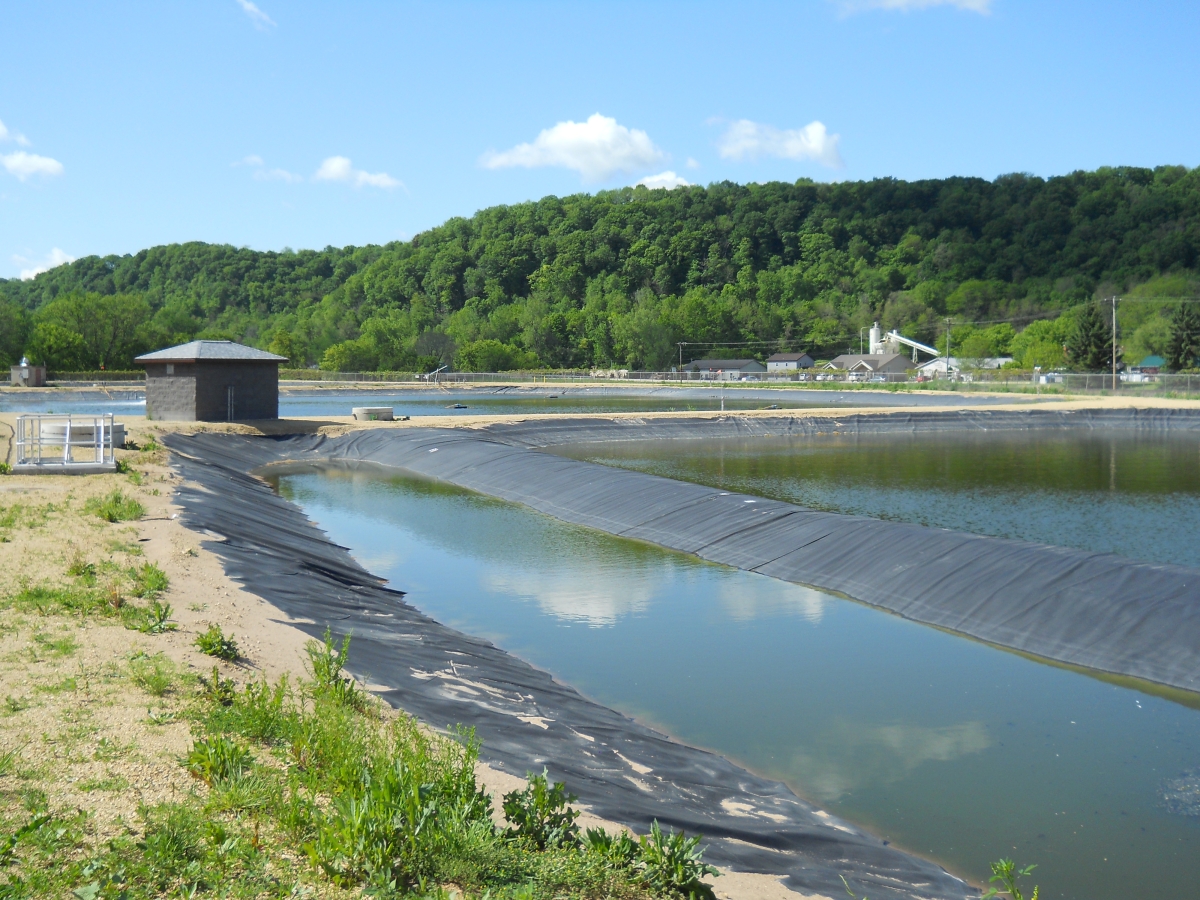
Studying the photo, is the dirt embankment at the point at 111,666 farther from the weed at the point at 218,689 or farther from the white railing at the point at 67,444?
the white railing at the point at 67,444

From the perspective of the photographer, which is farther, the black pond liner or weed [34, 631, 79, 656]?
weed [34, 631, 79, 656]

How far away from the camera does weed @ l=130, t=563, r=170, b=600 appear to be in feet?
38.1

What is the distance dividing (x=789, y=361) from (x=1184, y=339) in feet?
203

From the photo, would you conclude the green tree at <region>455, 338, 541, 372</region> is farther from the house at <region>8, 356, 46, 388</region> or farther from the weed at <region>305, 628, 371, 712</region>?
the weed at <region>305, 628, 371, 712</region>

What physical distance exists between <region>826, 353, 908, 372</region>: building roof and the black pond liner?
107 meters

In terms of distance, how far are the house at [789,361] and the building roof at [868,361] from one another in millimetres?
5856

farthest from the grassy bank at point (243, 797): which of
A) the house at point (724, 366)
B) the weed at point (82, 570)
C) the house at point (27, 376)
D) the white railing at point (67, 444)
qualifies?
the house at point (724, 366)

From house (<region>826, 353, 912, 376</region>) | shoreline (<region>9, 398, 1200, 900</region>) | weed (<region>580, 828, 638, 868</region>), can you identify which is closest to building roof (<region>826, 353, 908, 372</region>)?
Result: house (<region>826, 353, 912, 376</region>)

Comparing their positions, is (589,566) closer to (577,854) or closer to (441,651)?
(441,651)

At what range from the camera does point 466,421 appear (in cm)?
4559

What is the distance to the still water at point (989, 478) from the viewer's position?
71.5 ft

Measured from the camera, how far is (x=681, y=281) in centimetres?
17488

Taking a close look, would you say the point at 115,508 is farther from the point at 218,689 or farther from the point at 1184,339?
the point at 1184,339

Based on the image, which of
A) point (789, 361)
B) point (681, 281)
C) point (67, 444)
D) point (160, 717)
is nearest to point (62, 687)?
point (160, 717)
